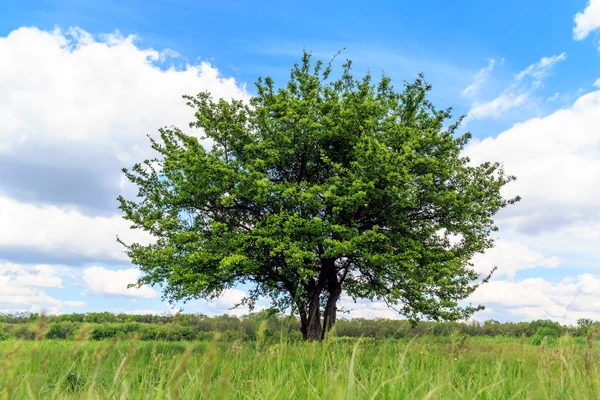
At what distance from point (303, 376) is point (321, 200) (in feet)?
48.4

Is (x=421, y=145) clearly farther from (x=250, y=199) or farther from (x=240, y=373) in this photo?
(x=240, y=373)

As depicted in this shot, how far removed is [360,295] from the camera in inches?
914

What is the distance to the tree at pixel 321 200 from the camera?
18672 millimetres

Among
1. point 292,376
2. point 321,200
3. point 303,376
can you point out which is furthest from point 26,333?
point 321,200

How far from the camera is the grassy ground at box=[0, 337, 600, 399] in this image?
2637mm

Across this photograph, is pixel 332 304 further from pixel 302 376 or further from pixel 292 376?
pixel 292 376

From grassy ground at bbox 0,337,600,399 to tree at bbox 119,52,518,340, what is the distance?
966 centimetres

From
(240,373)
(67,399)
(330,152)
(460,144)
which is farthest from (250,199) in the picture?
(67,399)

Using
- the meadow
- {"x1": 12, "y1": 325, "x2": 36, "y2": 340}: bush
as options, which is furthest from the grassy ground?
{"x1": 12, "y1": 325, "x2": 36, "y2": 340}: bush

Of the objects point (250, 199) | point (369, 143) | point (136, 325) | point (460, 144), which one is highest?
point (460, 144)

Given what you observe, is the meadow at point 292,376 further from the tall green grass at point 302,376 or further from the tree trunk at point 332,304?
the tree trunk at point 332,304

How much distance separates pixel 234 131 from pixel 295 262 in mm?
7644

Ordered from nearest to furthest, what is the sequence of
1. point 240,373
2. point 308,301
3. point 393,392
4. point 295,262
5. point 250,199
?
point 393,392 < point 240,373 < point 295,262 < point 250,199 < point 308,301

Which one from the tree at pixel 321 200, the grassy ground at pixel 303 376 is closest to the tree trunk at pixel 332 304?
the tree at pixel 321 200
